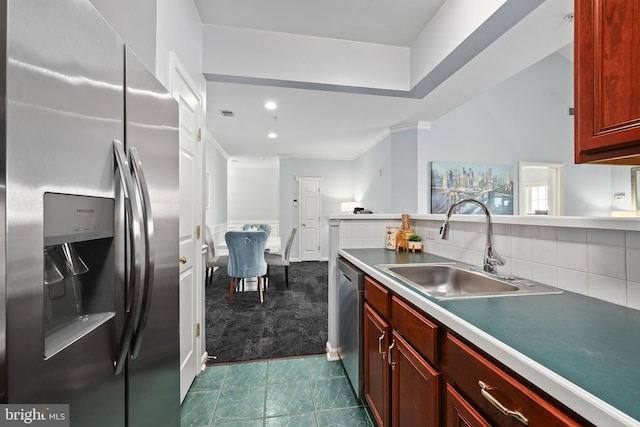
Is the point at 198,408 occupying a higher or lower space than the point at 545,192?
Answer: lower

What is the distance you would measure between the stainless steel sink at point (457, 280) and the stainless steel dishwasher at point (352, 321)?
0.24 m

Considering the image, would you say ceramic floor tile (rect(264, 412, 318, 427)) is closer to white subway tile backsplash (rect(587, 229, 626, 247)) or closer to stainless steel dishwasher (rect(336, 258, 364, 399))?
stainless steel dishwasher (rect(336, 258, 364, 399))

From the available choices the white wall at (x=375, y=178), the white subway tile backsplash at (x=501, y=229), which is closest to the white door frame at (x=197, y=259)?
the white subway tile backsplash at (x=501, y=229)

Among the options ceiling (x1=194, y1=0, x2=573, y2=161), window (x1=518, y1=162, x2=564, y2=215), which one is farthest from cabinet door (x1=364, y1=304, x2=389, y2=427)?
window (x1=518, y1=162, x2=564, y2=215)

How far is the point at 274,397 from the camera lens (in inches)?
68.9

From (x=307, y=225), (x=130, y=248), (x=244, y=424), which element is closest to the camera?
(x=130, y=248)

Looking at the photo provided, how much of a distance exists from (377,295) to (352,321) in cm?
45

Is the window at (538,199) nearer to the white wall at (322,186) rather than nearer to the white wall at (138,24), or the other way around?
the white wall at (322,186)

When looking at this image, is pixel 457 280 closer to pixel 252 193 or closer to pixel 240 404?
pixel 240 404

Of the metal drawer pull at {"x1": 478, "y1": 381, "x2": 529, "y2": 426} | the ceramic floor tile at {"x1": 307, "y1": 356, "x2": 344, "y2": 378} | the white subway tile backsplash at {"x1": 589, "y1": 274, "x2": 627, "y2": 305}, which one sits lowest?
the ceramic floor tile at {"x1": 307, "y1": 356, "x2": 344, "y2": 378}

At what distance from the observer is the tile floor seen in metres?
1.56

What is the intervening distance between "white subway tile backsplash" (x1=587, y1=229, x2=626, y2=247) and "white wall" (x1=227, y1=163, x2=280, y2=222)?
7.40 meters

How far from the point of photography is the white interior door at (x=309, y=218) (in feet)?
21.3

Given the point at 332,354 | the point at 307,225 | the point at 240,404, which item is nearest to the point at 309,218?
the point at 307,225
